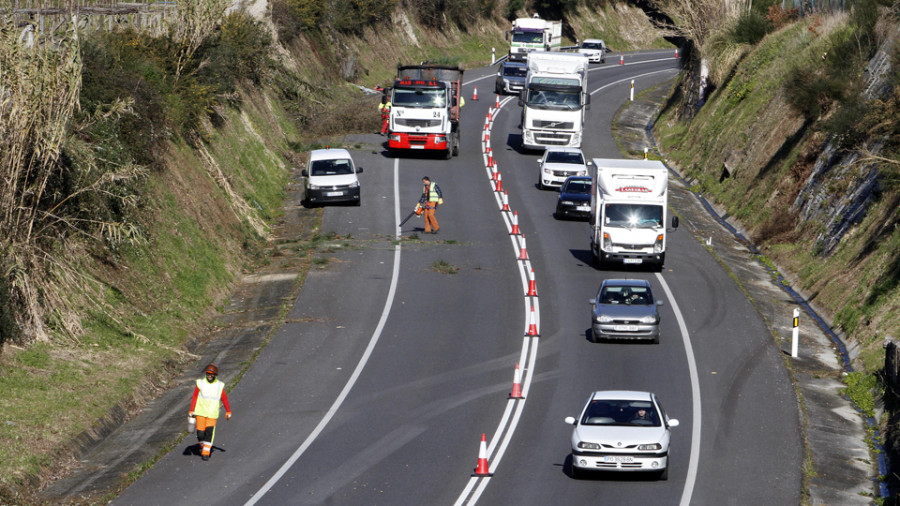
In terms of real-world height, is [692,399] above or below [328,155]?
below

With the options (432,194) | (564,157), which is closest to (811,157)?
(564,157)

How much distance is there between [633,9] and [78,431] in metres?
99.0

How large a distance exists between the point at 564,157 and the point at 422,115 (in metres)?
6.65

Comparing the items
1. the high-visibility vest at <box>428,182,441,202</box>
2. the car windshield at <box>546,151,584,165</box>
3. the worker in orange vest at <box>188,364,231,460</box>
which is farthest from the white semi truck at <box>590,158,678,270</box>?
the worker in orange vest at <box>188,364,231,460</box>

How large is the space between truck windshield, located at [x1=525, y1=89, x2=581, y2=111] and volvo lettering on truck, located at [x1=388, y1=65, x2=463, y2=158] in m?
3.57

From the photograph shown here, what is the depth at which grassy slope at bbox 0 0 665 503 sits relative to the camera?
69.4ft

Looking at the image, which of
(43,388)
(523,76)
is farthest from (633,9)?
(43,388)

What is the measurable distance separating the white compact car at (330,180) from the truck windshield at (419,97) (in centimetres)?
676

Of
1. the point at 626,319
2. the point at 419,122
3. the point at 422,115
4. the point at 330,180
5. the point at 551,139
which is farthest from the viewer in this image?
the point at 551,139

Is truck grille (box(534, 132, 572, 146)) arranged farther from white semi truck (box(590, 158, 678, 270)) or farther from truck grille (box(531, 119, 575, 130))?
white semi truck (box(590, 158, 678, 270))

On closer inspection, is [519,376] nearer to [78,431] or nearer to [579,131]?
[78,431]

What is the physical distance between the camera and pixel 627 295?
29.0 m

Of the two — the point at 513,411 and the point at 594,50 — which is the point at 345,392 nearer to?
the point at 513,411

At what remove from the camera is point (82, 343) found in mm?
25016
